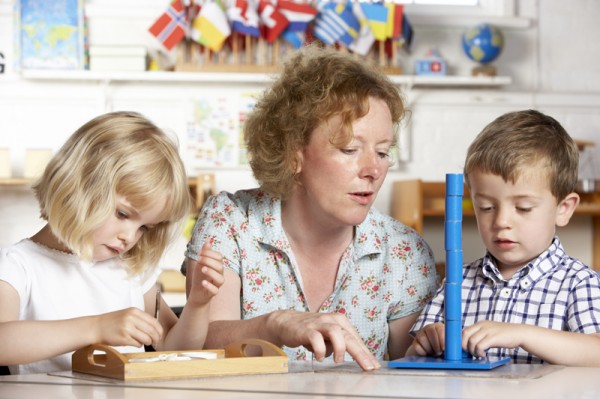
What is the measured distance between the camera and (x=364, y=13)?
4988 mm

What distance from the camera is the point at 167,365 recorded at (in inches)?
51.4

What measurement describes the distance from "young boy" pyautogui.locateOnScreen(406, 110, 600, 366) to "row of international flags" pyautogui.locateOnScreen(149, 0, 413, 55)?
3.03 meters

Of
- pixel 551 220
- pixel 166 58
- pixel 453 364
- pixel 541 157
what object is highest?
pixel 166 58

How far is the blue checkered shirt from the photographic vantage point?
1735 mm

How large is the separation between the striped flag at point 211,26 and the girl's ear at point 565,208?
3136 mm

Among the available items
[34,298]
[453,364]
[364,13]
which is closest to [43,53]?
[364,13]

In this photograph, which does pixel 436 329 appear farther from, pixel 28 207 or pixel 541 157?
pixel 28 207

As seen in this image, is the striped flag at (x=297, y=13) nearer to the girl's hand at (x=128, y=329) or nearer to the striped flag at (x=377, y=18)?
the striped flag at (x=377, y=18)

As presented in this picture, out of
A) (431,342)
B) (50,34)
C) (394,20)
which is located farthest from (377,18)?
(431,342)

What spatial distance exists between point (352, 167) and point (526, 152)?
349 mm

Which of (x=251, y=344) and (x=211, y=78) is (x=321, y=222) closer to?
(x=251, y=344)

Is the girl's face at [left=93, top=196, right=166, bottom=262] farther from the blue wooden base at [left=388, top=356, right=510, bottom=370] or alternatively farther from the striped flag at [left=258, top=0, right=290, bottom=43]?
the striped flag at [left=258, top=0, right=290, bottom=43]

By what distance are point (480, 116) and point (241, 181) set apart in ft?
4.58

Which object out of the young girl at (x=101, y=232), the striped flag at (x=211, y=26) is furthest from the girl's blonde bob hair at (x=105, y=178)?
the striped flag at (x=211, y=26)
